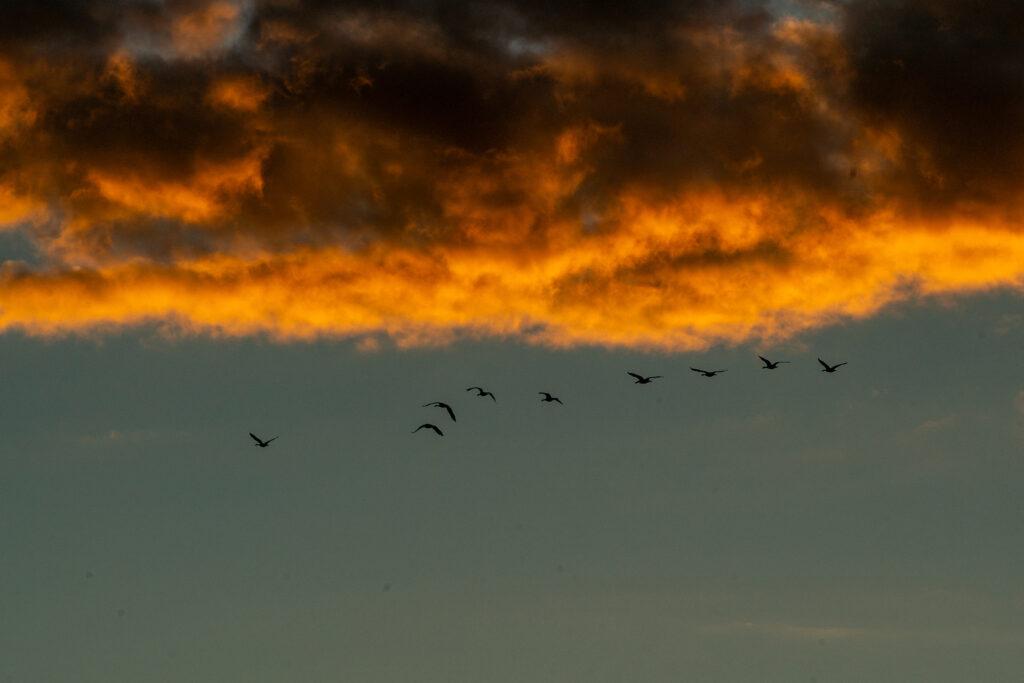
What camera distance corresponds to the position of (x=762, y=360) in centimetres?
18038

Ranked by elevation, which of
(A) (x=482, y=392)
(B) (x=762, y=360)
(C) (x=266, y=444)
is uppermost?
(B) (x=762, y=360)

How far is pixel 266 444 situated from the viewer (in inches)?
6393

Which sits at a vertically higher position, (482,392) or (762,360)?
(762,360)

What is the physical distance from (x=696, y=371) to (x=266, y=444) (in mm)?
47276

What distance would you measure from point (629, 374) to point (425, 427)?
93.3ft

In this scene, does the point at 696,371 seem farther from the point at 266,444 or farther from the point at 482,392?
the point at 266,444

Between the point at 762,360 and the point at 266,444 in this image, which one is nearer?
the point at 266,444

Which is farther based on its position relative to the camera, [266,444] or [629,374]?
[629,374]

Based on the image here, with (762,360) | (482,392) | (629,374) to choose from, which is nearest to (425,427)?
(482,392)

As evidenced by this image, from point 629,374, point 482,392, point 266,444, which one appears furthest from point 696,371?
point 266,444

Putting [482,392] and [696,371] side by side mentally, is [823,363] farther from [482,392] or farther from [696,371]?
[482,392]

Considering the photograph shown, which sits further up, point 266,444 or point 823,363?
point 823,363

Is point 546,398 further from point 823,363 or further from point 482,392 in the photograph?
point 823,363

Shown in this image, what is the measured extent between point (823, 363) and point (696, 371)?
2004cm
